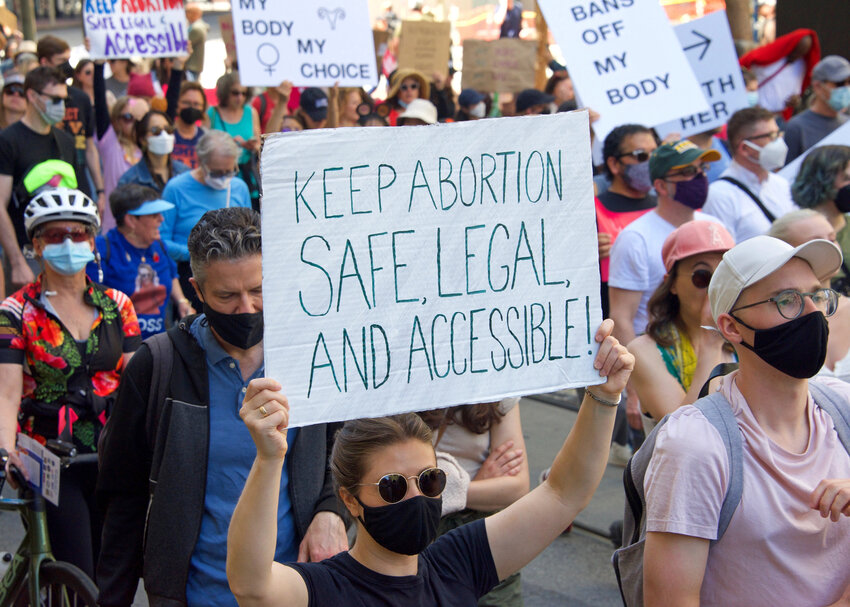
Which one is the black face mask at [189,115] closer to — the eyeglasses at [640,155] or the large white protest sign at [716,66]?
the large white protest sign at [716,66]

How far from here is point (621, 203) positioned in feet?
19.6

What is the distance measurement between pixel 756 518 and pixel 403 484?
0.83 m

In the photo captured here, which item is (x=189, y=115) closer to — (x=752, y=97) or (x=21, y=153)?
(x=21, y=153)

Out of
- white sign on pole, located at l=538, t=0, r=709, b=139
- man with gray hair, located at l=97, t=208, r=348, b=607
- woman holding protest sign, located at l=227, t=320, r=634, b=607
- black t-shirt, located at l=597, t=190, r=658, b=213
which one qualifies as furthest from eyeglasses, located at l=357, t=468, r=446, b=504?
white sign on pole, located at l=538, t=0, r=709, b=139

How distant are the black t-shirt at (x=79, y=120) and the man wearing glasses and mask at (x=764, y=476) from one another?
6775mm

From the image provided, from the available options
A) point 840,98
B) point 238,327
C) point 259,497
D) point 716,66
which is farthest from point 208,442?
point 840,98

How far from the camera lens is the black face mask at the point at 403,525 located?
7.54 feet

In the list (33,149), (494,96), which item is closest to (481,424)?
(33,149)

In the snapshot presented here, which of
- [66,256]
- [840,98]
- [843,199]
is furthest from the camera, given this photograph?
[840,98]

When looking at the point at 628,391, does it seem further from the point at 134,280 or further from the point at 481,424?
the point at 134,280

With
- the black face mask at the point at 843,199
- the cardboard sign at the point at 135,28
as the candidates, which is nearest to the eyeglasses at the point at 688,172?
the black face mask at the point at 843,199

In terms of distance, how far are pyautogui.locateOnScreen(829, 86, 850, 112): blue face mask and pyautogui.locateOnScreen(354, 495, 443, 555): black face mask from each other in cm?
720

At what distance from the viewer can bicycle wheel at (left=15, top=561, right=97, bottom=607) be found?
367 centimetres

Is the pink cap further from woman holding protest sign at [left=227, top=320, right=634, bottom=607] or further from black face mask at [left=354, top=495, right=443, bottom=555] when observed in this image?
black face mask at [left=354, top=495, right=443, bottom=555]
